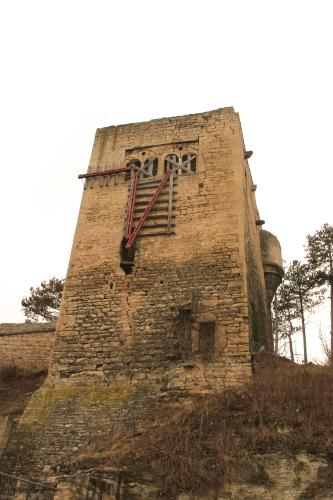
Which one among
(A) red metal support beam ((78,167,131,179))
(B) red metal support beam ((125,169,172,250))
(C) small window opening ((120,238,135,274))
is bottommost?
(C) small window opening ((120,238,135,274))

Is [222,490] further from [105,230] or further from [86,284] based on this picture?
[105,230]

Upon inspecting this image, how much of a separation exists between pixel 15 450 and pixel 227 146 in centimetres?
925

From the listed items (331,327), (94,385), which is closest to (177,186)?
(94,385)

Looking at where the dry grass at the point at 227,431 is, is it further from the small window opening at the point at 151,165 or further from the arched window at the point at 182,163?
the small window opening at the point at 151,165

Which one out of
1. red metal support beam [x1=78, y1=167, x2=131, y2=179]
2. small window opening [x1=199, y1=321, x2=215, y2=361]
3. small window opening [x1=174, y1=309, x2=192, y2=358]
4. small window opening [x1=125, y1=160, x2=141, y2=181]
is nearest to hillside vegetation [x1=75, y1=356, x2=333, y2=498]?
small window opening [x1=199, y1=321, x2=215, y2=361]

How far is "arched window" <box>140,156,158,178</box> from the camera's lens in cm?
1313

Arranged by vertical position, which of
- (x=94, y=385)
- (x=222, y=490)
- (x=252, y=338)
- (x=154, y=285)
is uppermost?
(x=154, y=285)

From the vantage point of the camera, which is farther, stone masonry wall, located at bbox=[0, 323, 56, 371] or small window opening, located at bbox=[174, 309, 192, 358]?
stone masonry wall, located at bbox=[0, 323, 56, 371]

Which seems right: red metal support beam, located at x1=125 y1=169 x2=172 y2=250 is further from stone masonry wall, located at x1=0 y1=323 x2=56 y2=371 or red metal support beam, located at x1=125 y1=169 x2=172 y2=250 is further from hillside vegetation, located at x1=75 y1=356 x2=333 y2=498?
stone masonry wall, located at x1=0 y1=323 x2=56 y2=371

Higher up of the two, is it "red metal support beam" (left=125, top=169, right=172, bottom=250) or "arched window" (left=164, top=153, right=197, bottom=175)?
"arched window" (left=164, top=153, right=197, bottom=175)

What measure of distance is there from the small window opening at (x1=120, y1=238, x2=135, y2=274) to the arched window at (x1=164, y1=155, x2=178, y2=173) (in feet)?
8.78

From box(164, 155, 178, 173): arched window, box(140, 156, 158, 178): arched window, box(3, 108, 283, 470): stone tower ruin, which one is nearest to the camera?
box(3, 108, 283, 470): stone tower ruin

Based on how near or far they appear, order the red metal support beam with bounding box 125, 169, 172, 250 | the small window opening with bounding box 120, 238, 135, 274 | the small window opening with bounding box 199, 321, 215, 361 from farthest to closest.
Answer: the red metal support beam with bounding box 125, 169, 172, 250 < the small window opening with bounding box 120, 238, 135, 274 < the small window opening with bounding box 199, 321, 215, 361

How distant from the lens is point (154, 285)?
434 inches
